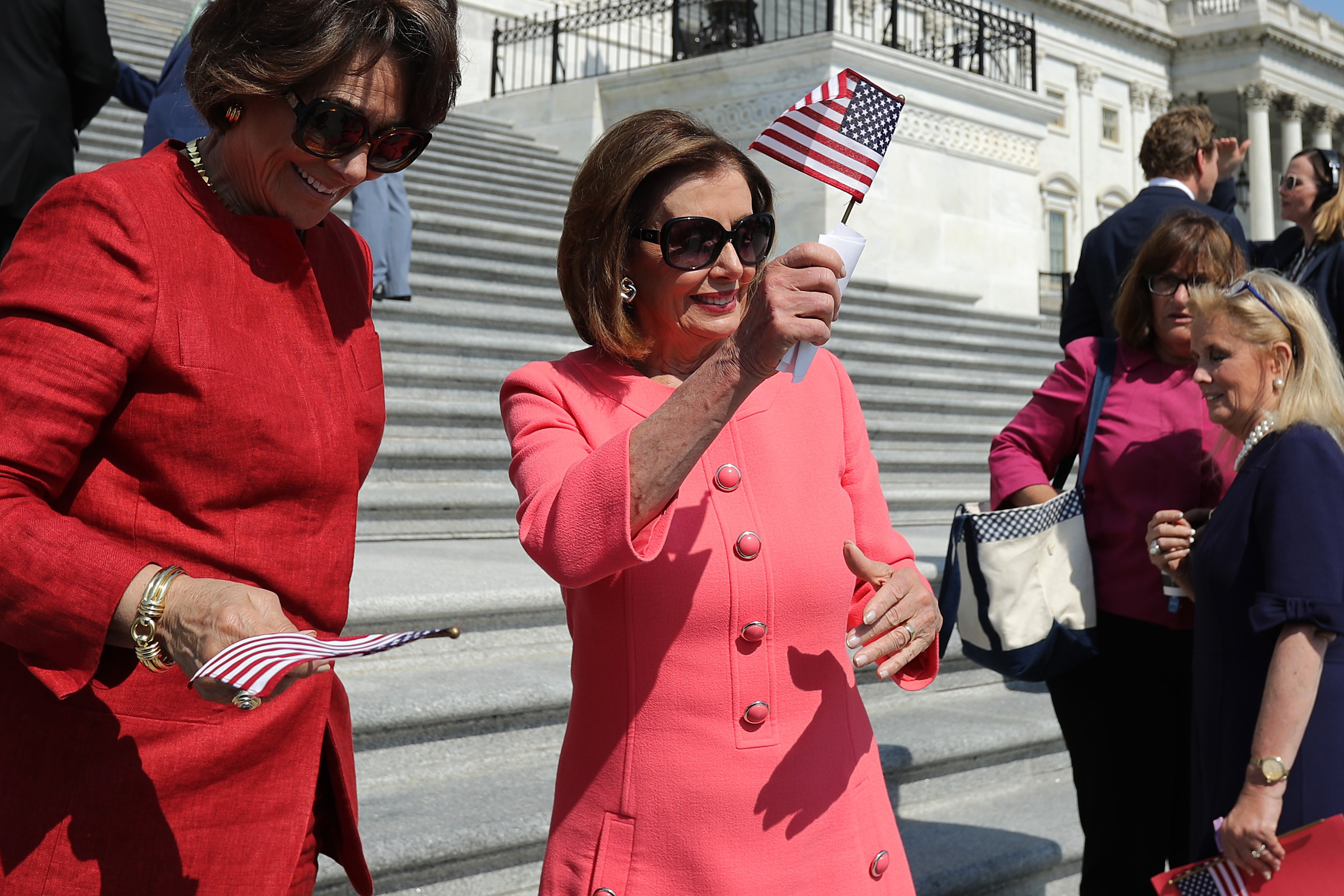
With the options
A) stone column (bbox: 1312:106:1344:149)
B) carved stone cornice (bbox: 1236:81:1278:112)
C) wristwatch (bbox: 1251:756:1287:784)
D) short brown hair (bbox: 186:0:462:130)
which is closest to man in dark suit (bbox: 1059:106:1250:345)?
wristwatch (bbox: 1251:756:1287:784)

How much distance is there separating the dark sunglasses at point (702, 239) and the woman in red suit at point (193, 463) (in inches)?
15.3

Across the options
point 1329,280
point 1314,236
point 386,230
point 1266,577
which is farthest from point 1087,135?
point 1266,577

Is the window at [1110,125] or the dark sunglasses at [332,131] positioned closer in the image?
the dark sunglasses at [332,131]

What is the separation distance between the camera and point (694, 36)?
18.0 metres

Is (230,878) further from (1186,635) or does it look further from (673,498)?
(1186,635)

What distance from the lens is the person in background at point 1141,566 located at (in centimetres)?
287

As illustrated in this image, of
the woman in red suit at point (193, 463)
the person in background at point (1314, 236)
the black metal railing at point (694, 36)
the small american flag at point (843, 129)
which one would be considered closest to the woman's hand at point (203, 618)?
the woman in red suit at point (193, 463)

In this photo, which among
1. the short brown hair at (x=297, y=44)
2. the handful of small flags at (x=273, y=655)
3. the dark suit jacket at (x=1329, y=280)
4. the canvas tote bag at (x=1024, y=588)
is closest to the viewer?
the handful of small flags at (x=273, y=655)

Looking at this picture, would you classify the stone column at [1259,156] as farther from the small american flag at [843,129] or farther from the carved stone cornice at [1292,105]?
the small american flag at [843,129]

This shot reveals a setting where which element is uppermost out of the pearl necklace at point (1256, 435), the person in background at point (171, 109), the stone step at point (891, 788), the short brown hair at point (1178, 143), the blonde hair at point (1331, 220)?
the person in background at point (171, 109)

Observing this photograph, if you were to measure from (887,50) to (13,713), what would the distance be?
11.8 m

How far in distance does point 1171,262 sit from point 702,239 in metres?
1.71

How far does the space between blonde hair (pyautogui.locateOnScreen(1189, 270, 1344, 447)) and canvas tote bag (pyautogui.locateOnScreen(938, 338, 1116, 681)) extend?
578 mm

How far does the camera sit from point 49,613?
4.25 feet
